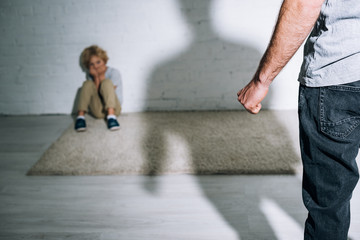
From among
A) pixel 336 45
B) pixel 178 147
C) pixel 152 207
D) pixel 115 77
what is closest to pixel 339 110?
pixel 336 45

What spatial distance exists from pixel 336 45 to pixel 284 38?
0.41 ft

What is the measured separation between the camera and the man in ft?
2.88

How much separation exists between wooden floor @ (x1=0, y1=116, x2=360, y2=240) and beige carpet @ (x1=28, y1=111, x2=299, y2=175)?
88 millimetres

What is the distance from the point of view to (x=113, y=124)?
2.82 meters

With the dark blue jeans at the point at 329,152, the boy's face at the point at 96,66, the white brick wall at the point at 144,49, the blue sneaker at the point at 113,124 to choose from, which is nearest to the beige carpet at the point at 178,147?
the blue sneaker at the point at 113,124

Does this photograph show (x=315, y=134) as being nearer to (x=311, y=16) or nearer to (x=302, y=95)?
(x=302, y=95)

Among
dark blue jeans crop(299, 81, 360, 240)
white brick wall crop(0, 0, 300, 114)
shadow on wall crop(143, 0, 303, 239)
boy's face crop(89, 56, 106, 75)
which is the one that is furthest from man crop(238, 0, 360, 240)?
boy's face crop(89, 56, 106, 75)

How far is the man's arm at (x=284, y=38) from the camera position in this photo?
865 millimetres

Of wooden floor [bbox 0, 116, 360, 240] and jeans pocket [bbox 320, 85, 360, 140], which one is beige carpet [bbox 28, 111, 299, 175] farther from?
jeans pocket [bbox 320, 85, 360, 140]

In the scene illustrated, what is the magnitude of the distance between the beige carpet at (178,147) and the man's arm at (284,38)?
1.16 metres

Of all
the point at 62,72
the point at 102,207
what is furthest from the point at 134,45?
the point at 102,207

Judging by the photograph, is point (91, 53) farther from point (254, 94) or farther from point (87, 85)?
point (254, 94)

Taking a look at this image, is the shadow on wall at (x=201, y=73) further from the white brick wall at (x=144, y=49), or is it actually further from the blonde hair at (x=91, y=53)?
the blonde hair at (x=91, y=53)

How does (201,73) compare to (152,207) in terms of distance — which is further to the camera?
(201,73)
